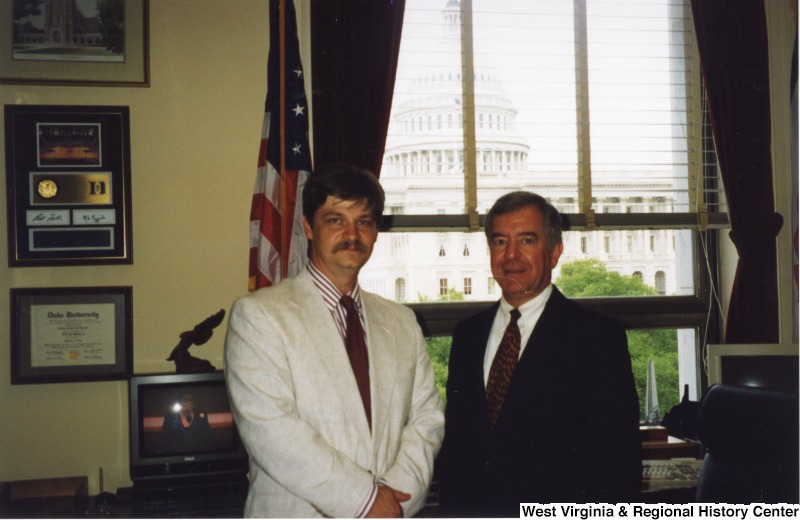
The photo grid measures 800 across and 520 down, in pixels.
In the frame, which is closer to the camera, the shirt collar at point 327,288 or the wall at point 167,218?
the shirt collar at point 327,288

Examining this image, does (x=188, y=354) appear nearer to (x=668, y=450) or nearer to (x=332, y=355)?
(x=332, y=355)

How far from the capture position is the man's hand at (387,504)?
1.62 metres

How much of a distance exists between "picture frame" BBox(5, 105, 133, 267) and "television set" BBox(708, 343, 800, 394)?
235 cm

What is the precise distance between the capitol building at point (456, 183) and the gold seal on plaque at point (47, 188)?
1353 millimetres

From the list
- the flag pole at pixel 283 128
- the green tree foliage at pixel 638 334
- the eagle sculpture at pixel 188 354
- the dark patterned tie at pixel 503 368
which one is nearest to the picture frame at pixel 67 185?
the eagle sculpture at pixel 188 354

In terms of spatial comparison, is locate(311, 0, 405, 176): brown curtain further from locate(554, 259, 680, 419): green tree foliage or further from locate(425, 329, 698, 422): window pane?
locate(425, 329, 698, 422): window pane

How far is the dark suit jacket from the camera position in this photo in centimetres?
173

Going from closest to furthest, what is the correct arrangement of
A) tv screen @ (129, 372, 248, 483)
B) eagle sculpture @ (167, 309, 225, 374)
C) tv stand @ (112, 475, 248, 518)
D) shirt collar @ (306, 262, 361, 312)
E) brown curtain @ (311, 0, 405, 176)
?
shirt collar @ (306, 262, 361, 312) → tv stand @ (112, 475, 248, 518) → tv screen @ (129, 372, 248, 483) → eagle sculpture @ (167, 309, 225, 374) → brown curtain @ (311, 0, 405, 176)

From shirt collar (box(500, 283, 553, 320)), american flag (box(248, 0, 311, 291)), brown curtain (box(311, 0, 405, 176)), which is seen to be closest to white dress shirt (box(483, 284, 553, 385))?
shirt collar (box(500, 283, 553, 320))

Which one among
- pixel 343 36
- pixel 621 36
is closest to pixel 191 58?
pixel 343 36

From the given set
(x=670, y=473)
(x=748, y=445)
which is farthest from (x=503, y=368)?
(x=670, y=473)

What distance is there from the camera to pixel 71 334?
2902 millimetres

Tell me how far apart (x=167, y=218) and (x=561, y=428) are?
1.92 meters

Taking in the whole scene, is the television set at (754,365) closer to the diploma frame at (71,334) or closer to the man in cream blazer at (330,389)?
the man in cream blazer at (330,389)
